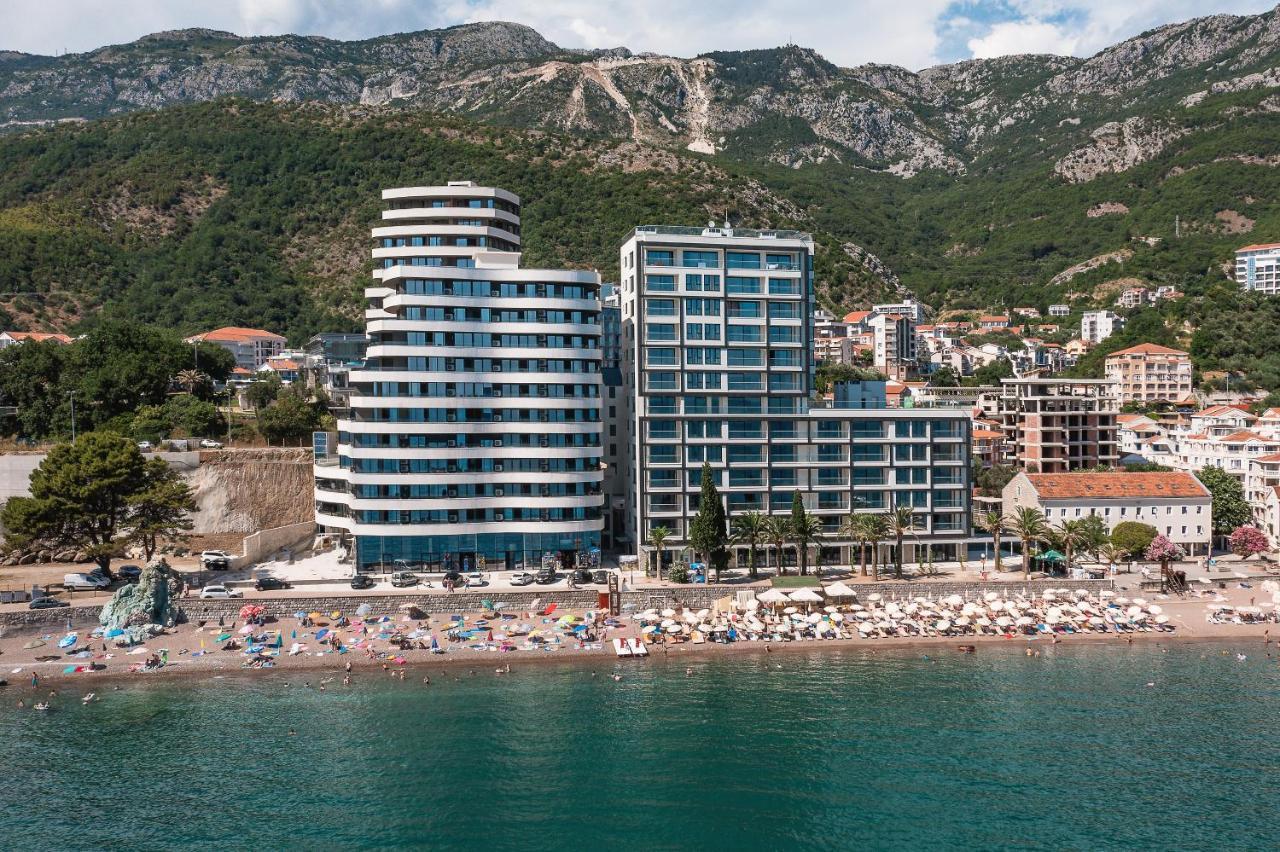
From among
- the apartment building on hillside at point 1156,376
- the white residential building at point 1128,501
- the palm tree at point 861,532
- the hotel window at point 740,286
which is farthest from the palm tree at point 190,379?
the apartment building on hillside at point 1156,376

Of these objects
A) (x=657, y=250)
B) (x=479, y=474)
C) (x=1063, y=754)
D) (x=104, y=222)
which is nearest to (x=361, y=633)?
(x=479, y=474)

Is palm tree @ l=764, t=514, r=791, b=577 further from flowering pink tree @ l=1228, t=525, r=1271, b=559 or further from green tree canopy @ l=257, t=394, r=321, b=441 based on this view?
green tree canopy @ l=257, t=394, r=321, b=441

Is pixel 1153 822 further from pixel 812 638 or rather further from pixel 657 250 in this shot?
pixel 657 250

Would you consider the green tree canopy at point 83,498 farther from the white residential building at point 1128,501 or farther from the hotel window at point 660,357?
the white residential building at point 1128,501

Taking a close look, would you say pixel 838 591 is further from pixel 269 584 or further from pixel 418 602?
pixel 269 584

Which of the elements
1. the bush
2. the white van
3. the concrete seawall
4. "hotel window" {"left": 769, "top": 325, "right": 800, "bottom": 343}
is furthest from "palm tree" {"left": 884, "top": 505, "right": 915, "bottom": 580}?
the white van

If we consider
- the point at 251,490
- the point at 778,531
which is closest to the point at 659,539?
the point at 778,531
